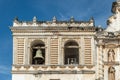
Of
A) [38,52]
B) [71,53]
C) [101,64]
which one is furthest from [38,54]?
[101,64]

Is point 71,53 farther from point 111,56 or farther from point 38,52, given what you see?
point 111,56

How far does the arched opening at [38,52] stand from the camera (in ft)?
149

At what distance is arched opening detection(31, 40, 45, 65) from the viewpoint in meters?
45.4

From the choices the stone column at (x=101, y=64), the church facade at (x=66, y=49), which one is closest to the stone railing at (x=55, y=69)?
the church facade at (x=66, y=49)

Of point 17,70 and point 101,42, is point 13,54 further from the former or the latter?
point 101,42

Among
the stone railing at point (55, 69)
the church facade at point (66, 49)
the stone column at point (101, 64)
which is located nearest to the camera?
the stone column at point (101, 64)

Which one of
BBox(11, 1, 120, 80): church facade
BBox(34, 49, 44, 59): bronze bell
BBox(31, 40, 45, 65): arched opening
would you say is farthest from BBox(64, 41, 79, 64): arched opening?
BBox(34, 49, 44, 59): bronze bell

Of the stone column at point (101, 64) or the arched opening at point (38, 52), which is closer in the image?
the stone column at point (101, 64)

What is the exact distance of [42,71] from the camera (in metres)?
44.2

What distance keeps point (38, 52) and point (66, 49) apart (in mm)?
1983

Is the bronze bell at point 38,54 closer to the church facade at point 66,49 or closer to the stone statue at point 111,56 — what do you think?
the church facade at point 66,49

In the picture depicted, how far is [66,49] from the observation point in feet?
150

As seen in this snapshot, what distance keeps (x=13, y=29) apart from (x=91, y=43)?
→ 5.46 m

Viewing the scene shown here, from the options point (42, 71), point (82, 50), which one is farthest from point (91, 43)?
point (42, 71)
